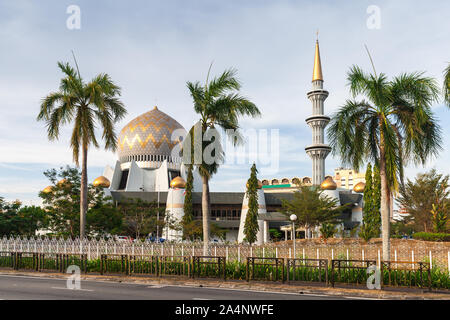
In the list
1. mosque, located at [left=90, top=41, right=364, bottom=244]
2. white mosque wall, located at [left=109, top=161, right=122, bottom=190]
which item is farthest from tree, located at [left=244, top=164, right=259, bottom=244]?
white mosque wall, located at [left=109, top=161, right=122, bottom=190]

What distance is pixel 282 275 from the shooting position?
1342 centimetres

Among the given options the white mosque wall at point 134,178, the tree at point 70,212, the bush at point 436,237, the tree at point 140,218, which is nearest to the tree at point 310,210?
the bush at point 436,237

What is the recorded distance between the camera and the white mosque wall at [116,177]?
2739 inches

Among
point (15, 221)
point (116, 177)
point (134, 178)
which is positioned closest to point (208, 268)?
point (15, 221)

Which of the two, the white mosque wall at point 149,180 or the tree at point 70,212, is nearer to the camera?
the tree at point 70,212

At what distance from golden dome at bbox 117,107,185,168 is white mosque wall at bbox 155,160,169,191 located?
3045 millimetres

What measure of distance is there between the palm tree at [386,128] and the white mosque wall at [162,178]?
174 feet

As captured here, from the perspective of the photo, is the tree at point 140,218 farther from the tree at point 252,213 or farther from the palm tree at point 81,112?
the palm tree at point 81,112

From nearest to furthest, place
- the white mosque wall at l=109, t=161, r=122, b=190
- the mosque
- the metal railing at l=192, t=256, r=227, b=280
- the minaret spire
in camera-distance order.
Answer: the metal railing at l=192, t=256, r=227, b=280 < the mosque < the minaret spire < the white mosque wall at l=109, t=161, r=122, b=190

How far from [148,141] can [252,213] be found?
113ft

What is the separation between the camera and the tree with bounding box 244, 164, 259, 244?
4256 cm

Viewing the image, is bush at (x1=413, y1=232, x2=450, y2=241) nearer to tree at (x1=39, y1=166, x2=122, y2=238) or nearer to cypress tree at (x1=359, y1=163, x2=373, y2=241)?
cypress tree at (x1=359, y1=163, x2=373, y2=241)

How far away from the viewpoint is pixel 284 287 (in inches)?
501
